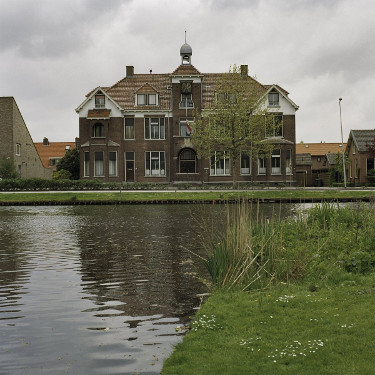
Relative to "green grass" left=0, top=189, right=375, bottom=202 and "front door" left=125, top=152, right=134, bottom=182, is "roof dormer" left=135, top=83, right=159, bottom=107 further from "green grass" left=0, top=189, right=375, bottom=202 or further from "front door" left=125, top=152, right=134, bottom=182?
"green grass" left=0, top=189, right=375, bottom=202

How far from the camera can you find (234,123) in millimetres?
51125

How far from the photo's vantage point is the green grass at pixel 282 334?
5500 millimetres

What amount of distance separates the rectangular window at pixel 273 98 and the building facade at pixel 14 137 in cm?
3155

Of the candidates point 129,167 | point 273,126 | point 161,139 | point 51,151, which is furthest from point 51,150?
point 273,126

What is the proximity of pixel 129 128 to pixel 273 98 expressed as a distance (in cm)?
1701

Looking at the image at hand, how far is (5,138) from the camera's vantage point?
62500mm

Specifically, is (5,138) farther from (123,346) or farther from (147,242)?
(123,346)

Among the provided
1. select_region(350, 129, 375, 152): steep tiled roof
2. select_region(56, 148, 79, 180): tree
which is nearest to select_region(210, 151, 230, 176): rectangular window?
select_region(350, 129, 375, 152): steep tiled roof

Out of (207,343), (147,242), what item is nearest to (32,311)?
(207,343)

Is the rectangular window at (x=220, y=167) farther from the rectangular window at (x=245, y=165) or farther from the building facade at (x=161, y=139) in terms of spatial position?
the rectangular window at (x=245, y=165)

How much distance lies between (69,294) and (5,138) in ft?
187

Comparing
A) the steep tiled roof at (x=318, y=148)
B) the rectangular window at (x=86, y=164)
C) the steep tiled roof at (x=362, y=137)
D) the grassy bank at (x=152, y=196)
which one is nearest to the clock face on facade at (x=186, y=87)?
the rectangular window at (x=86, y=164)

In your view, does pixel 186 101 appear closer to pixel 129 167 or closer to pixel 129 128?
pixel 129 128

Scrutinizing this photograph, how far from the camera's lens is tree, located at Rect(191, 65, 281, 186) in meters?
51.4
